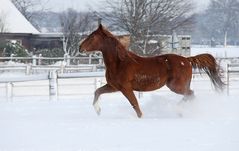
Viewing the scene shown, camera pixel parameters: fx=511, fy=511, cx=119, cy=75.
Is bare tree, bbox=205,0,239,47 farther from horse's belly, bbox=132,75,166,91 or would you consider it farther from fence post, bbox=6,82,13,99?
horse's belly, bbox=132,75,166,91

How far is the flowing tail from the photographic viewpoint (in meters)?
10.1

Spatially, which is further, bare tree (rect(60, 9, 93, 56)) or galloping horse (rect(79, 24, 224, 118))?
bare tree (rect(60, 9, 93, 56))

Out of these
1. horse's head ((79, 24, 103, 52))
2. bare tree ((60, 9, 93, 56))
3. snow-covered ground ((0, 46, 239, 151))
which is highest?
bare tree ((60, 9, 93, 56))

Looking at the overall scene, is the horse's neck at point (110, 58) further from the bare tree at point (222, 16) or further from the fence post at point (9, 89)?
the bare tree at point (222, 16)

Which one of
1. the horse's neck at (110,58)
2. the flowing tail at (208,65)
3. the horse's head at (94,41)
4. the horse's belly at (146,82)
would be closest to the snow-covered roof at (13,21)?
the flowing tail at (208,65)

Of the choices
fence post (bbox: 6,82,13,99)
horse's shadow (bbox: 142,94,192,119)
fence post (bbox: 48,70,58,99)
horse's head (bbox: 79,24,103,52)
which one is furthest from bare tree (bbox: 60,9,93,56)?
horse's head (bbox: 79,24,103,52)

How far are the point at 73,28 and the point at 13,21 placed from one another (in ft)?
22.6

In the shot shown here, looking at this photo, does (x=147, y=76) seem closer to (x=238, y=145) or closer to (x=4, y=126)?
(x=4, y=126)

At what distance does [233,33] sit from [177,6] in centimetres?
5642

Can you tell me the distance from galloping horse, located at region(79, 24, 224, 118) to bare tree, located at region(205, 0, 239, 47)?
269ft

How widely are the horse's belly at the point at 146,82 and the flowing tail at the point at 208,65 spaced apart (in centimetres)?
94

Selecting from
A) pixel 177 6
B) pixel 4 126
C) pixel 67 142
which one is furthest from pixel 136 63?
pixel 177 6

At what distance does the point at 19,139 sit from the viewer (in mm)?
6637

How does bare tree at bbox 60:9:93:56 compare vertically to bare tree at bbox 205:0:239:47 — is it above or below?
below
